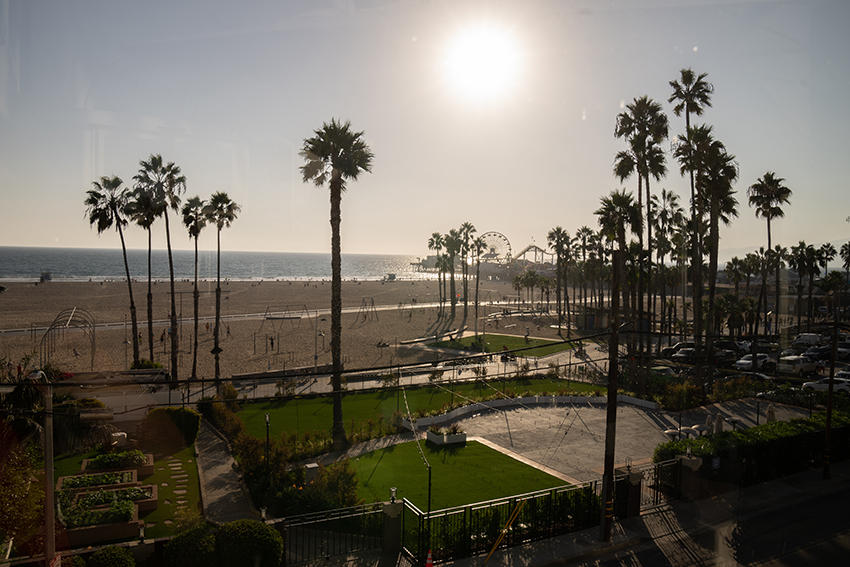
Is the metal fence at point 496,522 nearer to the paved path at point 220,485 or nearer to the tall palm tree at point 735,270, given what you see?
the paved path at point 220,485

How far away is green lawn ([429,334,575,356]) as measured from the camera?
158 ft

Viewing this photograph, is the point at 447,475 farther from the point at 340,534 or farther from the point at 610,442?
the point at 610,442

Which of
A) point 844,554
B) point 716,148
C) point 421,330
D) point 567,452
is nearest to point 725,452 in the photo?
point 844,554

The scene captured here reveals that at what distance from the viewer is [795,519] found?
14.9m

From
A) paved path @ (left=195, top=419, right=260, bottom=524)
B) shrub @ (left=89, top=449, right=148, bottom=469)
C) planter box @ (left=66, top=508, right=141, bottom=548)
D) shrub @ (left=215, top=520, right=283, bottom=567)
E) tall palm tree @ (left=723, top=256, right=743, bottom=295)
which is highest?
tall palm tree @ (left=723, top=256, right=743, bottom=295)

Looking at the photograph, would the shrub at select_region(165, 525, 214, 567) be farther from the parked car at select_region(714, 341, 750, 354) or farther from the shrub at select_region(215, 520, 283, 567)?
the parked car at select_region(714, 341, 750, 354)

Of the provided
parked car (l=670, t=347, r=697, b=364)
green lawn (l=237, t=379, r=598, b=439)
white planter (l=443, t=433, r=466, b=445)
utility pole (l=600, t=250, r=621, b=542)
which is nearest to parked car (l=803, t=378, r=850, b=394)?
parked car (l=670, t=347, r=697, b=364)

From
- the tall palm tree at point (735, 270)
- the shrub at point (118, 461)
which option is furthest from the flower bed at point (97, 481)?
the tall palm tree at point (735, 270)

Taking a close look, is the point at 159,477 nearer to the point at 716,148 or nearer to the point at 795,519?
the point at 795,519

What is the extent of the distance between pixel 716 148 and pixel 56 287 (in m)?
114

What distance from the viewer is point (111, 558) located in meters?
9.16

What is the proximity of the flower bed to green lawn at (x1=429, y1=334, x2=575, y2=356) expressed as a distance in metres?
35.0

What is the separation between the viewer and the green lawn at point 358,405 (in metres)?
24.6

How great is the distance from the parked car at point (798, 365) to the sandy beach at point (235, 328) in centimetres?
2415
